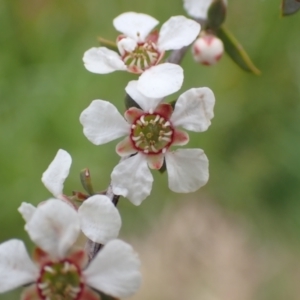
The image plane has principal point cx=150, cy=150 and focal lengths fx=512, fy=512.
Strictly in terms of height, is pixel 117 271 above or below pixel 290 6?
below

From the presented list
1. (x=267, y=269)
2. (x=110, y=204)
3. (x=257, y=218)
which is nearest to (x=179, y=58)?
(x=110, y=204)

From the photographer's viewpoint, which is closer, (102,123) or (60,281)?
(60,281)

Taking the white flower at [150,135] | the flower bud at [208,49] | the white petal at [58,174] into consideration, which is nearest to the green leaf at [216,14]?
the flower bud at [208,49]

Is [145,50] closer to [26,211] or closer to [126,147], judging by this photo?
[126,147]

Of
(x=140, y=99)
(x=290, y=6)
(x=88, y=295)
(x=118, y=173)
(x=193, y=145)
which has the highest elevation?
(x=290, y=6)

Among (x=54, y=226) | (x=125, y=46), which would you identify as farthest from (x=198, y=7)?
(x=54, y=226)

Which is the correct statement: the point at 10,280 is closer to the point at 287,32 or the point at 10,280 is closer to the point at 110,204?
the point at 110,204
